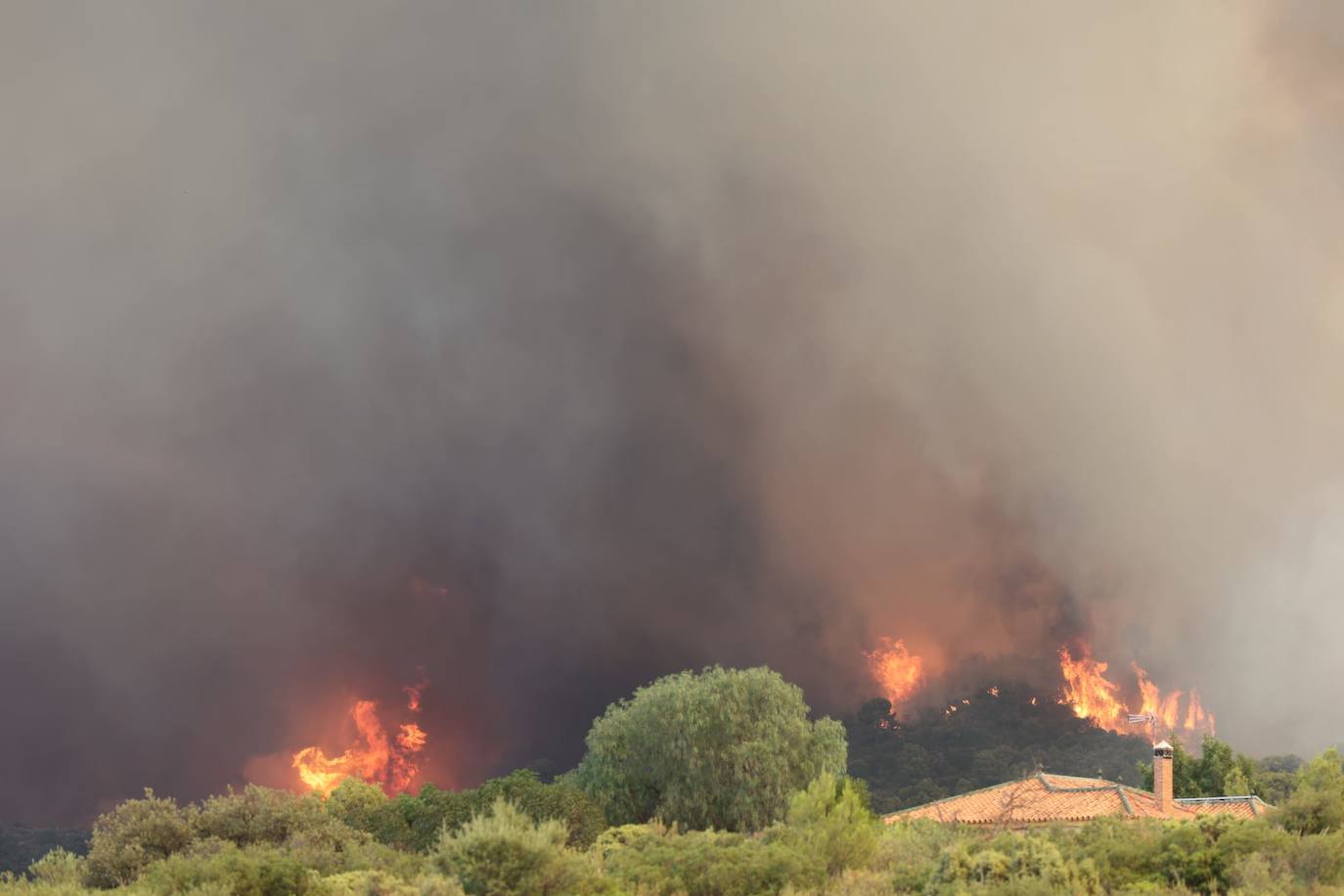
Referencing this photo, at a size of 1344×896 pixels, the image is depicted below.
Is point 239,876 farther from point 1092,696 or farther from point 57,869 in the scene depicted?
point 1092,696

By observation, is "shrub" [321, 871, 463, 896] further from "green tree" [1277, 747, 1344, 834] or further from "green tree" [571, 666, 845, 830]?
"green tree" [571, 666, 845, 830]

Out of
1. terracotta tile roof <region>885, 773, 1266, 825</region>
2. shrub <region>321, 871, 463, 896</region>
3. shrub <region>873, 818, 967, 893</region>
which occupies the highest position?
terracotta tile roof <region>885, 773, 1266, 825</region>

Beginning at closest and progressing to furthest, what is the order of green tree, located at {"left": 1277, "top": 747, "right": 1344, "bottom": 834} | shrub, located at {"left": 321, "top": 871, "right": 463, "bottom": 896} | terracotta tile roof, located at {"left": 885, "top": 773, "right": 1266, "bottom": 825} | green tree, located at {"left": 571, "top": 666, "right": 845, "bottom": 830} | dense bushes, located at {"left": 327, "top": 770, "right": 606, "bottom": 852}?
shrub, located at {"left": 321, "top": 871, "right": 463, "bottom": 896}, green tree, located at {"left": 1277, "top": 747, "right": 1344, "bottom": 834}, dense bushes, located at {"left": 327, "top": 770, "right": 606, "bottom": 852}, terracotta tile roof, located at {"left": 885, "top": 773, "right": 1266, "bottom": 825}, green tree, located at {"left": 571, "top": 666, "right": 845, "bottom": 830}

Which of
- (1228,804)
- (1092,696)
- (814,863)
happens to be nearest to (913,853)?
(814,863)

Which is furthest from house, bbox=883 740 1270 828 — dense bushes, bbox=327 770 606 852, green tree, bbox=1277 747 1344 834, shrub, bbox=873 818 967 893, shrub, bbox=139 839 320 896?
shrub, bbox=139 839 320 896

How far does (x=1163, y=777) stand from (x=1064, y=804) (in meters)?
6.74

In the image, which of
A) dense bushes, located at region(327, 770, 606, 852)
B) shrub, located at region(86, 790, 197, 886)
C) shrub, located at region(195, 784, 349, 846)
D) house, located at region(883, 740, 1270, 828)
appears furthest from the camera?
house, located at region(883, 740, 1270, 828)

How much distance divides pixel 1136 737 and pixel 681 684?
91.3 m

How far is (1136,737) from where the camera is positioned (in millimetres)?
140750

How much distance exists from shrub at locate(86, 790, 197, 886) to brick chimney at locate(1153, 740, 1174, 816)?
4462 cm

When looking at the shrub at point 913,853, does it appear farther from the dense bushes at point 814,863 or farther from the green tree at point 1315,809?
the green tree at point 1315,809

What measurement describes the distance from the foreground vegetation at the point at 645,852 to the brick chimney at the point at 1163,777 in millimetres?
18106

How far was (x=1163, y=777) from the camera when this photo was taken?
64.2 m

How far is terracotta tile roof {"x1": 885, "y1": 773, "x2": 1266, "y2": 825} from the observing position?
58.9 m
